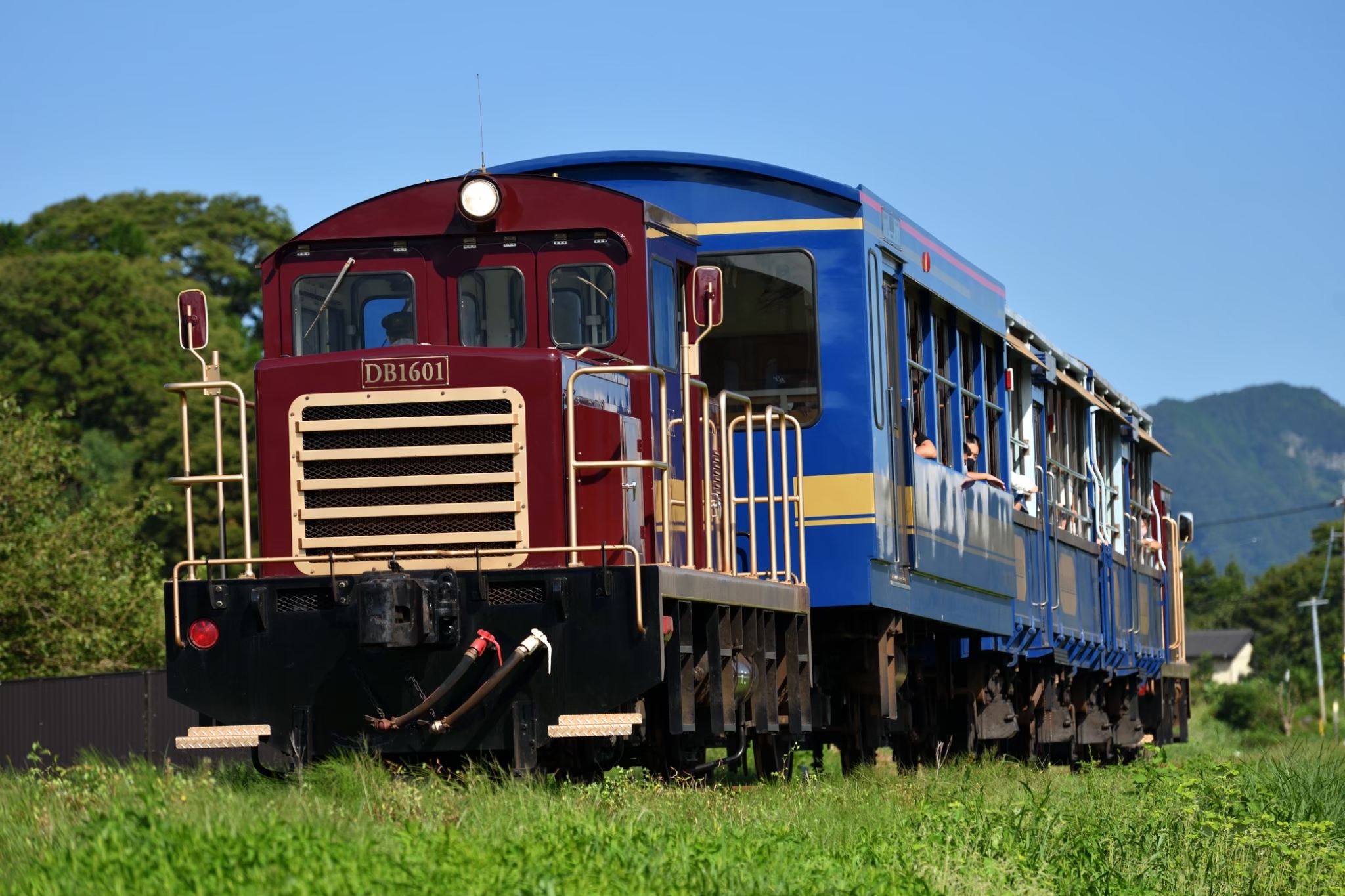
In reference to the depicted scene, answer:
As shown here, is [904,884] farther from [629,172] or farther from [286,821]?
[629,172]

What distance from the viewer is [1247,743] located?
39.1 m

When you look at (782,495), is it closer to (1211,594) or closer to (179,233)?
(179,233)

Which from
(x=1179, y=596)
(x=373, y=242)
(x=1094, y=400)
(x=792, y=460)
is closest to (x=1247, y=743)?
(x=1179, y=596)

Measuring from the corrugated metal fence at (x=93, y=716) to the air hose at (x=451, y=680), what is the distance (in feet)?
38.3

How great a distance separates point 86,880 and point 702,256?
6882 mm

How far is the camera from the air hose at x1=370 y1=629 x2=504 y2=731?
384 inches

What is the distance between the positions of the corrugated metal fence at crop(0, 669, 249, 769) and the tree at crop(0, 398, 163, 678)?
186 inches

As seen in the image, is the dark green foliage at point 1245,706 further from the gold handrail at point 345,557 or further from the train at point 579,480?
the gold handrail at point 345,557

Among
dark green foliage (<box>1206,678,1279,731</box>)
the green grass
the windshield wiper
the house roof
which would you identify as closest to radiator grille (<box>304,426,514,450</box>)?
the windshield wiper

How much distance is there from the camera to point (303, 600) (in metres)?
10.1

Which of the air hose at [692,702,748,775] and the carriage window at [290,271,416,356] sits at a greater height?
the carriage window at [290,271,416,356]

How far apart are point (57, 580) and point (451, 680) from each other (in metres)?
19.2

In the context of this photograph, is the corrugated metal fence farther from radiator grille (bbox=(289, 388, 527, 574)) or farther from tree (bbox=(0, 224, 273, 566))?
tree (bbox=(0, 224, 273, 566))

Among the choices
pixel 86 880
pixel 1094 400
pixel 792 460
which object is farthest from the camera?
pixel 1094 400
